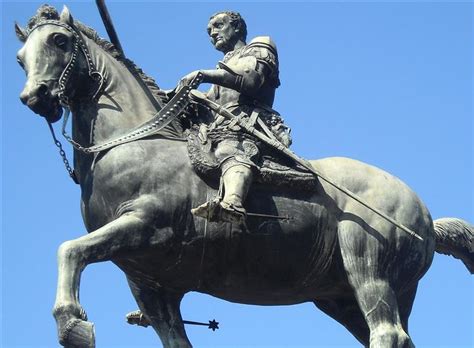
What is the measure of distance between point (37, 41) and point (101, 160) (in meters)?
1.46

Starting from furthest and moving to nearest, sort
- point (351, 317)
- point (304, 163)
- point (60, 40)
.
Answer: point (351, 317), point (304, 163), point (60, 40)

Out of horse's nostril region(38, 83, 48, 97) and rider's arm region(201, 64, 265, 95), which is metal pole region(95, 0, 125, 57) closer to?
rider's arm region(201, 64, 265, 95)

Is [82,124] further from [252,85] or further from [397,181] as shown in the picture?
[397,181]

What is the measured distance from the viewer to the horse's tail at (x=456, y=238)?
1856cm

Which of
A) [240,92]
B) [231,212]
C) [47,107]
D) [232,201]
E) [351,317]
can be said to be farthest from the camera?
[351,317]

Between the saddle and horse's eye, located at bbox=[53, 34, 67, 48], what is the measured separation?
1.66m

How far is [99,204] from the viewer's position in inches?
652

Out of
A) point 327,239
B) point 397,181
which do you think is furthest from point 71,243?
point 397,181

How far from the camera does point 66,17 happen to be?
17.1m

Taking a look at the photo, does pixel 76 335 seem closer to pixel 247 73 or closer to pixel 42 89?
pixel 42 89

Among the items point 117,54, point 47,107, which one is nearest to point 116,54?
point 117,54

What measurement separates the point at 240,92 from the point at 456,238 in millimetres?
3172

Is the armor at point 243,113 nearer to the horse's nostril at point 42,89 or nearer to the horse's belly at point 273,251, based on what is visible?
the horse's belly at point 273,251

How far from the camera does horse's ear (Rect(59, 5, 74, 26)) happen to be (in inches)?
672
